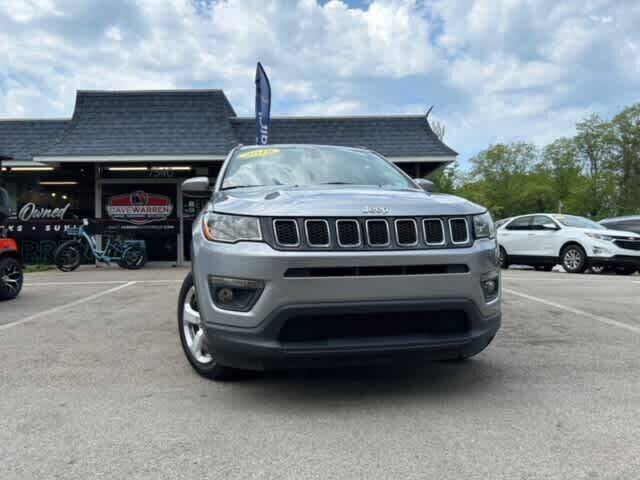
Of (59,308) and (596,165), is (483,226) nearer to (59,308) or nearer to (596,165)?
(59,308)

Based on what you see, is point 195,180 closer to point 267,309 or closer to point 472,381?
point 267,309

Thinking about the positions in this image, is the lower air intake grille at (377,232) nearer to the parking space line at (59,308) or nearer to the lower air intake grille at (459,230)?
the lower air intake grille at (459,230)

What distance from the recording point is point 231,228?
9.18 ft

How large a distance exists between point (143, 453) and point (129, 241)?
12229mm

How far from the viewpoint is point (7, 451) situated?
2.32 meters

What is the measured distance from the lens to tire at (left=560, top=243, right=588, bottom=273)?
11.5 meters

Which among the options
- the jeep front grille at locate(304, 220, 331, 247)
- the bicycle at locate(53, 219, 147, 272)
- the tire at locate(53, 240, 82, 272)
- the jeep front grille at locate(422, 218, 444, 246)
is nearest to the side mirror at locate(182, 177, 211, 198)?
the jeep front grille at locate(304, 220, 331, 247)

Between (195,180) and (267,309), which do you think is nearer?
(267,309)

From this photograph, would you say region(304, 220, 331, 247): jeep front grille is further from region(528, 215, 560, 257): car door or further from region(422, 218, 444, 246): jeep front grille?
region(528, 215, 560, 257): car door

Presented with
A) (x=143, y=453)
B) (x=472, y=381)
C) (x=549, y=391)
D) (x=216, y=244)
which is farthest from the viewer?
(x=472, y=381)

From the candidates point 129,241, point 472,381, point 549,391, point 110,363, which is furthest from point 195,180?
point 129,241

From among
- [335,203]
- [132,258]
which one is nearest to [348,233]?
[335,203]

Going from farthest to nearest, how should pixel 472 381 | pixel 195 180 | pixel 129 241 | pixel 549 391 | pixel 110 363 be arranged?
pixel 129 241 → pixel 195 180 → pixel 110 363 → pixel 472 381 → pixel 549 391

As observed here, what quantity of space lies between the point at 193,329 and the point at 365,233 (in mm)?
1517
